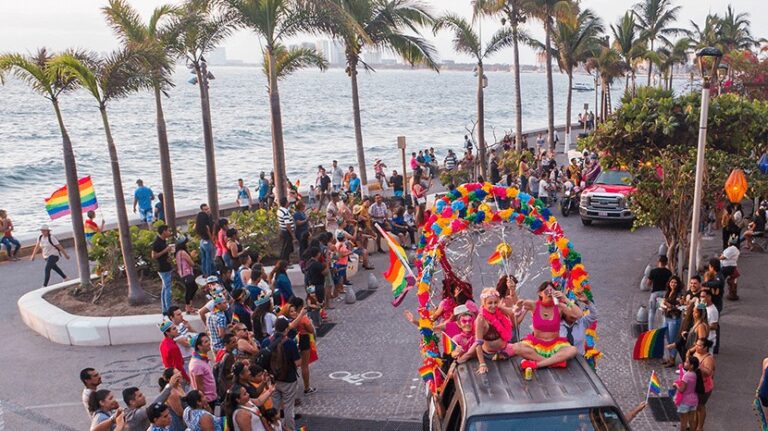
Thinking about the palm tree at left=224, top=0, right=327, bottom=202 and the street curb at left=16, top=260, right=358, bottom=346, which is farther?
the palm tree at left=224, top=0, right=327, bottom=202

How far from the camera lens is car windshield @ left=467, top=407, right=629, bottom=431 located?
6402 millimetres

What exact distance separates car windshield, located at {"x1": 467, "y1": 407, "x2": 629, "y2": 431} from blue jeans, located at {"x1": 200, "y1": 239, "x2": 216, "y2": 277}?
9647 millimetres

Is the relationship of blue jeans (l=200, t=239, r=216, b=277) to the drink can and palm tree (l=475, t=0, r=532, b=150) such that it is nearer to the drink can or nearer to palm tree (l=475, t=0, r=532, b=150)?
the drink can

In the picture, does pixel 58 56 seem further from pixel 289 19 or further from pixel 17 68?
pixel 289 19

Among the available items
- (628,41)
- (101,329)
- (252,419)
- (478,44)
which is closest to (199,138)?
(628,41)

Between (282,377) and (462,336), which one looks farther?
(282,377)

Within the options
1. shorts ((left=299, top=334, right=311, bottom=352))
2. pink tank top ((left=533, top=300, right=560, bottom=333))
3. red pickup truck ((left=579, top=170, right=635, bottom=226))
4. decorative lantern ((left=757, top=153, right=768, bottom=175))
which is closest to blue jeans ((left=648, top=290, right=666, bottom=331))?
decorative lantern ((left=757, top=153, right=768, bottom=175))

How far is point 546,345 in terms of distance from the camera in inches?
309

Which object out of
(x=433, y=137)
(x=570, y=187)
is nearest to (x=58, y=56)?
(x=570, y=187)

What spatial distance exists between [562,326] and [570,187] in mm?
15260

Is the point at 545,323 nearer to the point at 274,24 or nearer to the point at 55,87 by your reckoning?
the point at 55,87

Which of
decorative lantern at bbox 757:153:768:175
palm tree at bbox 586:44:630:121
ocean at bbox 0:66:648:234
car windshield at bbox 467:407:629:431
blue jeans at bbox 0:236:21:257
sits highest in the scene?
palm tree at bbox 586:44:630:121

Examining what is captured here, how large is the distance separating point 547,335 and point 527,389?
1421 millimetres

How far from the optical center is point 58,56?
13.9 meters
